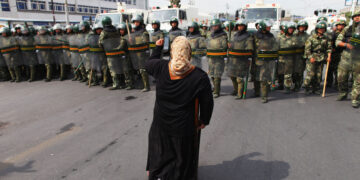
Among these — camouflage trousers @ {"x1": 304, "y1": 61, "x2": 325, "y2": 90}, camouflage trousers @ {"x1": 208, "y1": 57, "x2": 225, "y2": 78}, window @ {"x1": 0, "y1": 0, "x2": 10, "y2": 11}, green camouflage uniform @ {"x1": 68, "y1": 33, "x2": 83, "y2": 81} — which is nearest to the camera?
camouflage trousers @ {"x1": 208, "y1": 57, "x2": 225, "y2": 78}

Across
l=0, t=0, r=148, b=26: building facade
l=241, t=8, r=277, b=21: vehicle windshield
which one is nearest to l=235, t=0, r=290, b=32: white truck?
l=241, t=8, r=277, b=21: vehicle windshield

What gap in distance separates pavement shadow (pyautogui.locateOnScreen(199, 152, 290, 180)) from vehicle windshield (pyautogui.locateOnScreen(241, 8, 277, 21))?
12143 mm

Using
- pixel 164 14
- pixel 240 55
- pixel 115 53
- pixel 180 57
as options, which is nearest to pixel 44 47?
pixel 115 53

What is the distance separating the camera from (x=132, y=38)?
7219 mm

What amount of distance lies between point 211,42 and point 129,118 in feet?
9.47

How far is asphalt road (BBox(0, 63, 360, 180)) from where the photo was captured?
11.1ft

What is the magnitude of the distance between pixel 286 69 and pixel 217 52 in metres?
2.11

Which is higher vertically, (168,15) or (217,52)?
(168,15)

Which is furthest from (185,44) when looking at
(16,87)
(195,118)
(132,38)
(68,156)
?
(16,87)

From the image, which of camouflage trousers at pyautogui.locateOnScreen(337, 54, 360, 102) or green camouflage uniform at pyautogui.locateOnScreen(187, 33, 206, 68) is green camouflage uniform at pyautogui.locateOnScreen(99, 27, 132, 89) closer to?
green camouflage uniform at pyautogui.locateOnScreen(187, 33, 206, 68)

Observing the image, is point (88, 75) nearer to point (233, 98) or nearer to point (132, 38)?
point (132, 38)

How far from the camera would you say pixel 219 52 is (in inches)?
253

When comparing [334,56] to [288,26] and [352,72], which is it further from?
[288,26]

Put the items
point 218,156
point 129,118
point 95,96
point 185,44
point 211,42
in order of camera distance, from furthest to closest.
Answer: point 95,96, point 211,42, point 129,118, point 218,156, point 185,44
